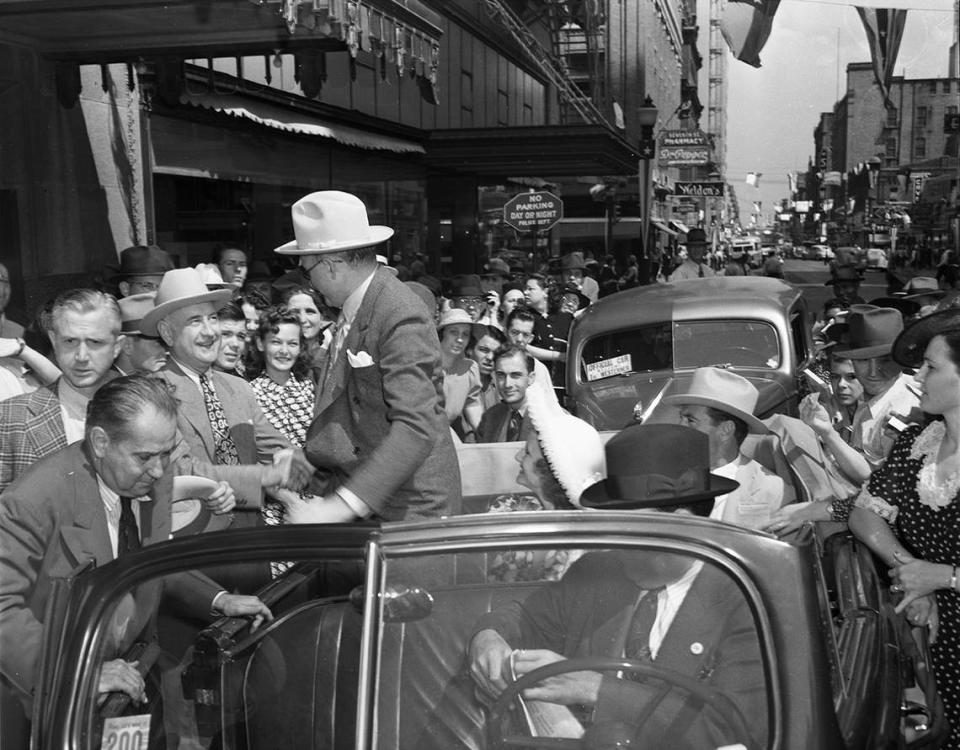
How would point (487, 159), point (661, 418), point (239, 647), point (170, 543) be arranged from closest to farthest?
point (170, 543)
point (239, 647)
point (661, 418)
point (487, 159)

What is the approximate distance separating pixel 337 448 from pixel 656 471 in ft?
4.47

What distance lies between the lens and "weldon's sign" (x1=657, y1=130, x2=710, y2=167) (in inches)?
1126

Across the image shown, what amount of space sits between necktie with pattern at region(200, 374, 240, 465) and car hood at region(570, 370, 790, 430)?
3.87 m

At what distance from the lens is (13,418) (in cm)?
412

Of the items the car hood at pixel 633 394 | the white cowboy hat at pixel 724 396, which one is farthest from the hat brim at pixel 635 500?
the car hood at pixel 633 394

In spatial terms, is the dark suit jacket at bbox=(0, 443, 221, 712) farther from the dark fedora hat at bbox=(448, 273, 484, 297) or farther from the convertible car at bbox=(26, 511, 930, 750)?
the dark fedora hat at bbox=(448, 273, 484, 297)

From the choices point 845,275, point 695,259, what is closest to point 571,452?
point 845,275

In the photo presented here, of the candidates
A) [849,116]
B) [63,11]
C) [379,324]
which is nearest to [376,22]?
[63,11]

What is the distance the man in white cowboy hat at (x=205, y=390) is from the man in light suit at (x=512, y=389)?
2.24 meters

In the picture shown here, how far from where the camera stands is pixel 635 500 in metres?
2.98

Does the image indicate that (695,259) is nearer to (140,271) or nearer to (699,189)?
(140,271)

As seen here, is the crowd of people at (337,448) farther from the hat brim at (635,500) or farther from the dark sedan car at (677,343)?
the dark sedan car at (677,343)

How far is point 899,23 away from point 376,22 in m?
12.0

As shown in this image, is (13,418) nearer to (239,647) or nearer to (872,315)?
(239,647)
